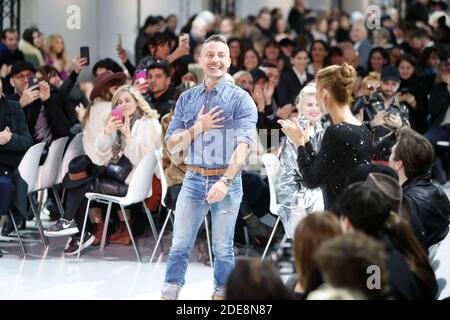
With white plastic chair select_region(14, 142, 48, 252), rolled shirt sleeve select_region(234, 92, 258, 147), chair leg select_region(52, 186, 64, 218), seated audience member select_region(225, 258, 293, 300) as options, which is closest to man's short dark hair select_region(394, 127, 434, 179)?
rolled shirt sleeve select_region(234, 92, 258, 147)

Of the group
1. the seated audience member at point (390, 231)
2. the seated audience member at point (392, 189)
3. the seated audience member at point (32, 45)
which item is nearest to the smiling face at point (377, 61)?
the seated audience member at point (32, 45)

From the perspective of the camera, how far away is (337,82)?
17.1ft

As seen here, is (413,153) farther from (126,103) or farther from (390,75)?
(390,75)

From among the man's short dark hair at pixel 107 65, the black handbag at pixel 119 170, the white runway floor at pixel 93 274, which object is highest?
the man's short dark hair at pixel 107 65

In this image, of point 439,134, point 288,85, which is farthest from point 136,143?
point 439,134

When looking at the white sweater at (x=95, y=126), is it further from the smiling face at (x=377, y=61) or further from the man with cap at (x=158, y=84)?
the smiling face at (x=377, y=61)

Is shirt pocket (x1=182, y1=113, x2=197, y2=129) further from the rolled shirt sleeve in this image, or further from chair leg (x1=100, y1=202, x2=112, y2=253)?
Answer: chair leg (x1=100, y1=202, x2=112, y2=253)

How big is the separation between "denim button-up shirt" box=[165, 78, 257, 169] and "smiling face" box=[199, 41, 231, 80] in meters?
0.07

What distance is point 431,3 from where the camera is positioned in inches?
750

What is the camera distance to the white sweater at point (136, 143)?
7.60 m

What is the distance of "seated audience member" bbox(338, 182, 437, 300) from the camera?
13.0 feet

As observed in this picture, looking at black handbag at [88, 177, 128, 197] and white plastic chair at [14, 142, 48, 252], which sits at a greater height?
white plastic chair at [14, 142, 48, 252]

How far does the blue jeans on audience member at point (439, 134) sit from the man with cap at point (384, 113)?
3.68ft

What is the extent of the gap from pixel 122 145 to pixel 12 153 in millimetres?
817
